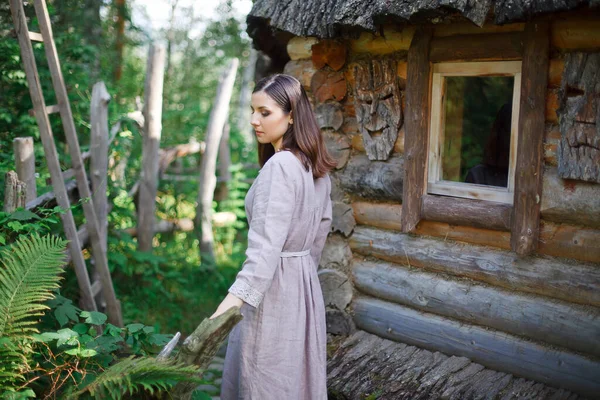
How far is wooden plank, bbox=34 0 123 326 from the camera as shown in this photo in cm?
471

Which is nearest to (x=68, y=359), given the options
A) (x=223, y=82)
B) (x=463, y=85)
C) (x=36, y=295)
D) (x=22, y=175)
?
(x=36, y=295)

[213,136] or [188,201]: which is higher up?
[213,136]

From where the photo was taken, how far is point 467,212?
3.87 m

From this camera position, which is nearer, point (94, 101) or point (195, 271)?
point (94, 101)

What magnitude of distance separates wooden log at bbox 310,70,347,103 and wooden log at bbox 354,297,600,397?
1.48 metres

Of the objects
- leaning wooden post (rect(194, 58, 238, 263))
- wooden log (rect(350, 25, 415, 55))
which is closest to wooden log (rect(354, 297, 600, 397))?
wooden log (rect(350, 25, 415, 55))

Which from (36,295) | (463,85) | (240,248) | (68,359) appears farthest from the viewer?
(240,248)

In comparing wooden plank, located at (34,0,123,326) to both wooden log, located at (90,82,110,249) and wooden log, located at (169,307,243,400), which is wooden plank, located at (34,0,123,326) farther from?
wooden log, located at (169,307,243,400)

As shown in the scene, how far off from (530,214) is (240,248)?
5276 mm

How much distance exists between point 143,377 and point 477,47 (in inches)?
103

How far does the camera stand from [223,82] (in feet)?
24.5

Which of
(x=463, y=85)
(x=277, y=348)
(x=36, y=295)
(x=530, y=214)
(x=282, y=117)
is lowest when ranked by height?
(x=277, y=348)

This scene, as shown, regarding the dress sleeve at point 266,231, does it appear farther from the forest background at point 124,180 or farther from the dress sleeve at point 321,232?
the forest background at point 124,180

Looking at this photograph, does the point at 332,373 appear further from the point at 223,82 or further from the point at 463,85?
the point at 223,82
